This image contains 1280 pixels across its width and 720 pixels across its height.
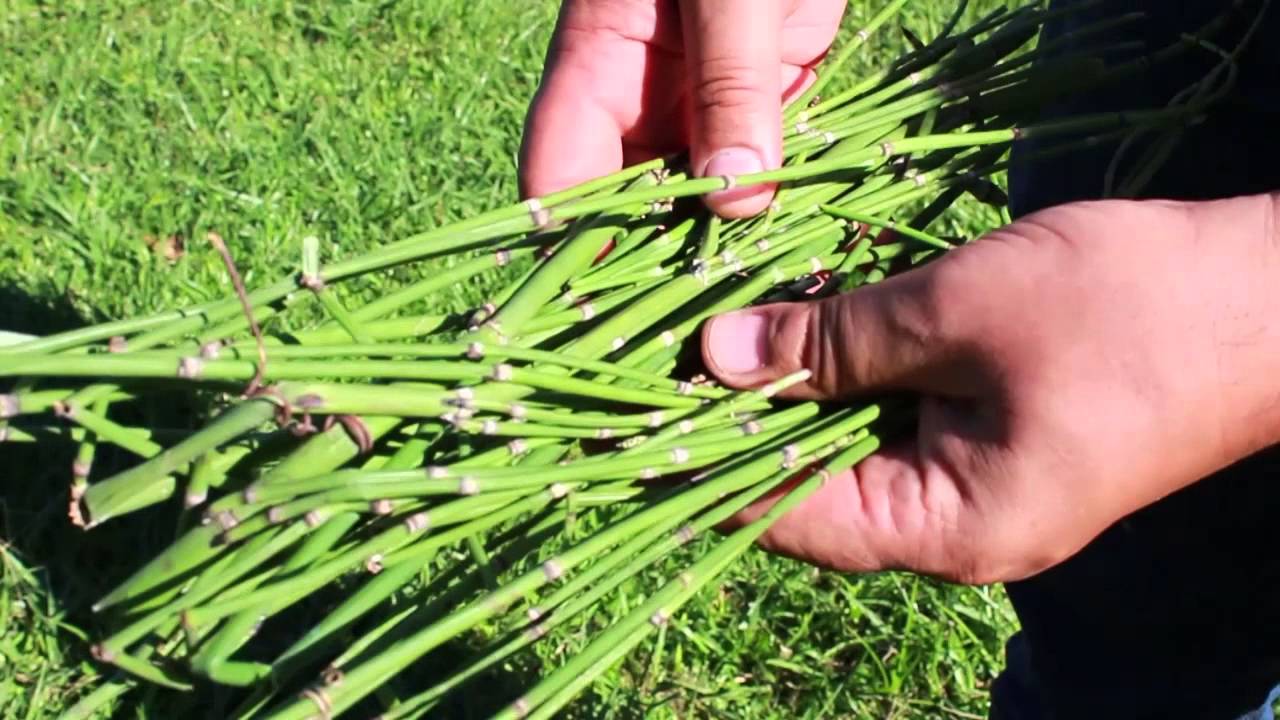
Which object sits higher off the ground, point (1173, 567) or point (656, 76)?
point (656, 76)

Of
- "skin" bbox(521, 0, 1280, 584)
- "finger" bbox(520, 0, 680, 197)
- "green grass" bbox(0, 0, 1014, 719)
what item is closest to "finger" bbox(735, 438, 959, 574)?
"skin" bbox(521, 0, 1280, 584)

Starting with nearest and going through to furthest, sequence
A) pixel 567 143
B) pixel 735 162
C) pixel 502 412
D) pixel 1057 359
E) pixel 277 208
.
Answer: pixel 502 412 < pixel 1057 359 < pixel 735 162 < pixel 567 143 < pixel 277 208

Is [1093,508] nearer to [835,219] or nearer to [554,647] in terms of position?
[835,219]

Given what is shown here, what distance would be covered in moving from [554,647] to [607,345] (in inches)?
32.2

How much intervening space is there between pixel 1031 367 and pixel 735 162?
0.90 feet

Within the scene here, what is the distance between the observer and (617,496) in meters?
0.92

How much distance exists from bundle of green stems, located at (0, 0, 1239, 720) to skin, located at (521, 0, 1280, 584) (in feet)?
0.13

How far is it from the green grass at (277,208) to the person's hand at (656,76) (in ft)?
2.10

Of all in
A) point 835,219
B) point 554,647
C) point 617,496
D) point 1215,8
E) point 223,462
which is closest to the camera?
point 223,462

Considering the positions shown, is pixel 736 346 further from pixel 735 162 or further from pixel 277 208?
pixel 277 208

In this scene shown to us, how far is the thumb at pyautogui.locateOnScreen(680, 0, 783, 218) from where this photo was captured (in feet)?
3.51

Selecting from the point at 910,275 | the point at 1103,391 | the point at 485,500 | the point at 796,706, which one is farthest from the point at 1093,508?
the point at 796,706

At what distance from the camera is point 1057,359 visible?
3.14ft

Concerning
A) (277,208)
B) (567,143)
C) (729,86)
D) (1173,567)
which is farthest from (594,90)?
(277,208)
